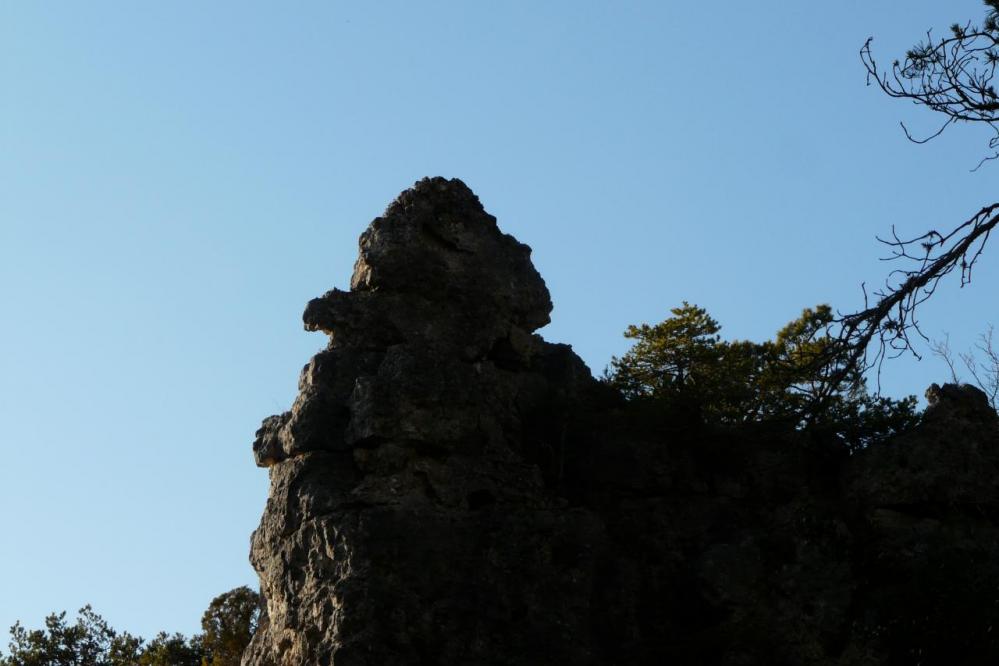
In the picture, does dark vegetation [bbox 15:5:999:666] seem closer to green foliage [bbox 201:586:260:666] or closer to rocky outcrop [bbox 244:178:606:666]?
rocky outcrop [bbox 244:178:606:666]

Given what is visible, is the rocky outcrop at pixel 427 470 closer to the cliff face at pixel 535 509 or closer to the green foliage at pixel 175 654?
the cliff face at pixel 535 509

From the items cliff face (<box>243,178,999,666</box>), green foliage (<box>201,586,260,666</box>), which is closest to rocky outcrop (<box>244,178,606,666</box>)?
cliff face (<box>243,178,999,666</box>)

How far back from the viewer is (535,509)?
24469mm

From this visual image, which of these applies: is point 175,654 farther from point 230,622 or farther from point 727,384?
point 727,384

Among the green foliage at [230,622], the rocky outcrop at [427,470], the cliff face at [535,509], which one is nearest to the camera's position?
the rocky outcrop at [427,470]

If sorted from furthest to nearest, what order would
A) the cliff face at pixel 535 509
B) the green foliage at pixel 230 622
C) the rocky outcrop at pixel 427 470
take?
the green foliage at pixel 230 622 → the cliff face at pixel 535 509 → the rocky outcrop at pixel 427 470

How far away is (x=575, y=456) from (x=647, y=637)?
390 cm

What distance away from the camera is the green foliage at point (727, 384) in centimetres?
2717

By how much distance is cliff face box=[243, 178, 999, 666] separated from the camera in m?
23.1

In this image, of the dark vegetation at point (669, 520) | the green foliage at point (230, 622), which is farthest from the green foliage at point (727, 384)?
the green foliage at point (230, 622)

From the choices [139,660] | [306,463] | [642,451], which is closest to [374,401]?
[306,463]

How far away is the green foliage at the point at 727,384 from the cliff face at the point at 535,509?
2.22 feet

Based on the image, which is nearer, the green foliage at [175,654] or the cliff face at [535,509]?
the cliff face at [535,509]

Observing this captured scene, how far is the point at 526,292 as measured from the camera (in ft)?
91.6
